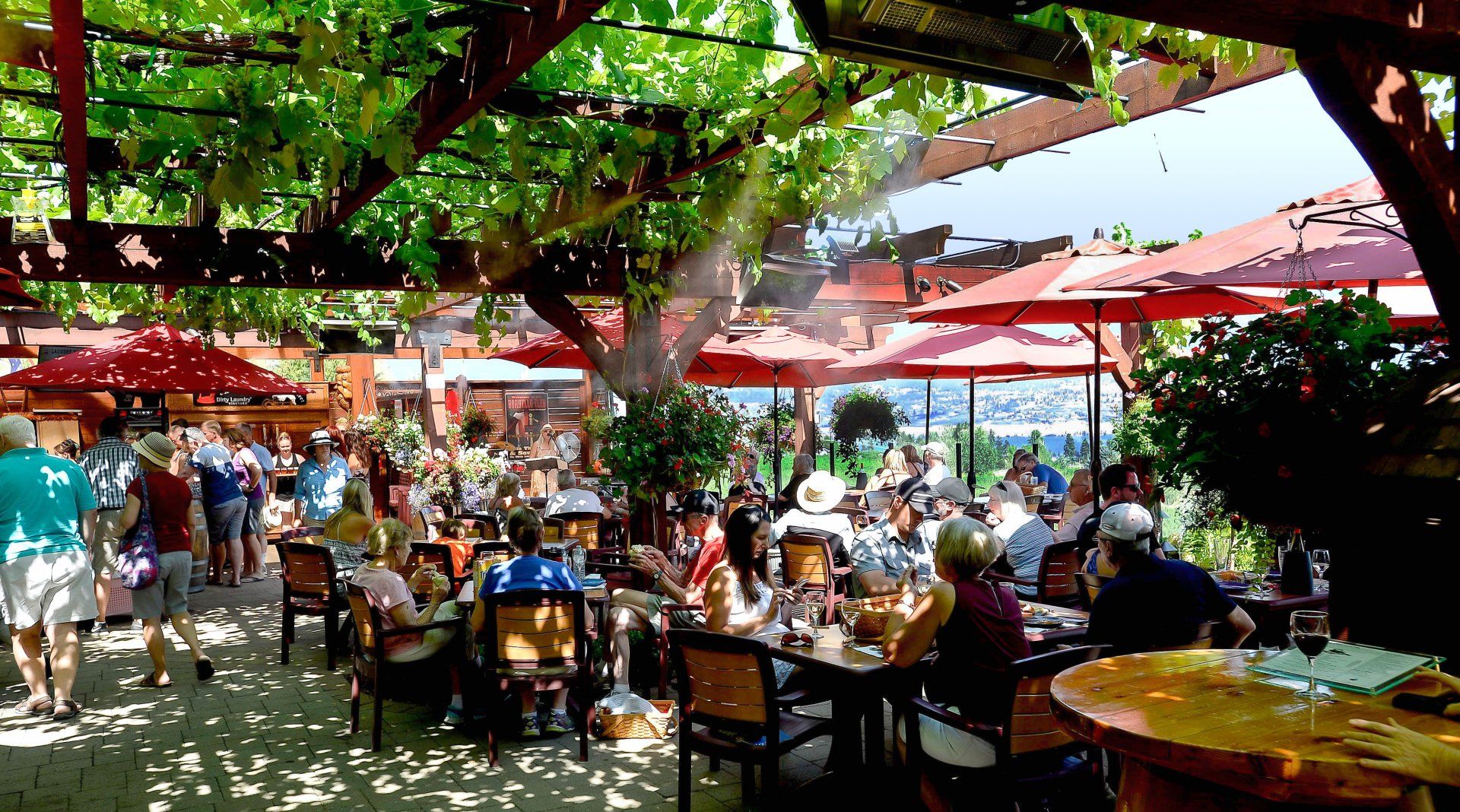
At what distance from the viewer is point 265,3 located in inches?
142

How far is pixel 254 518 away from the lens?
10461 millimetres

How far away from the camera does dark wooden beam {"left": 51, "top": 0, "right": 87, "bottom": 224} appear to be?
2.51 meters

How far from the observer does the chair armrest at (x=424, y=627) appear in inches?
194

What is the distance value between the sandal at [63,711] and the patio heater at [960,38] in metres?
5.68

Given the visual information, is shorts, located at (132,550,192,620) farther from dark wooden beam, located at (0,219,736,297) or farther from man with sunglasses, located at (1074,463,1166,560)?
man with sunglasses, located at (1074,463,1166,560)

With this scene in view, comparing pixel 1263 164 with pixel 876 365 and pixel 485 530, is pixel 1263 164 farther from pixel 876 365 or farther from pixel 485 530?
pixel 485 530

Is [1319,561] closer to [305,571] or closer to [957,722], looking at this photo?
[957,722]

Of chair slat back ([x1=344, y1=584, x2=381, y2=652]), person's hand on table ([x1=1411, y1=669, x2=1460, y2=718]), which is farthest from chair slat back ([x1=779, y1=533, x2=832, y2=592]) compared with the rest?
person's hand on table ([x1=1411, y1=669, x2=1460, y2=718])

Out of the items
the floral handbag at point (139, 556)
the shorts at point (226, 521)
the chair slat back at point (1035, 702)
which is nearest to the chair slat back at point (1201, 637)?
the chair slat back at point (1035, 702)

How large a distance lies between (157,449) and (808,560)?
4.17 m

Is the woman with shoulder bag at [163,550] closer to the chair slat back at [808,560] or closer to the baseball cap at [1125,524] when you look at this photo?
the chair slat back at [808,560]

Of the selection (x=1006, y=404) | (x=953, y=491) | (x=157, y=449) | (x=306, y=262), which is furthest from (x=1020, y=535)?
(x=1006, y=404)

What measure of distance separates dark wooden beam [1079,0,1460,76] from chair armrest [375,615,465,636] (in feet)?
13.6

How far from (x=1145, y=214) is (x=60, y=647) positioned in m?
18.7
